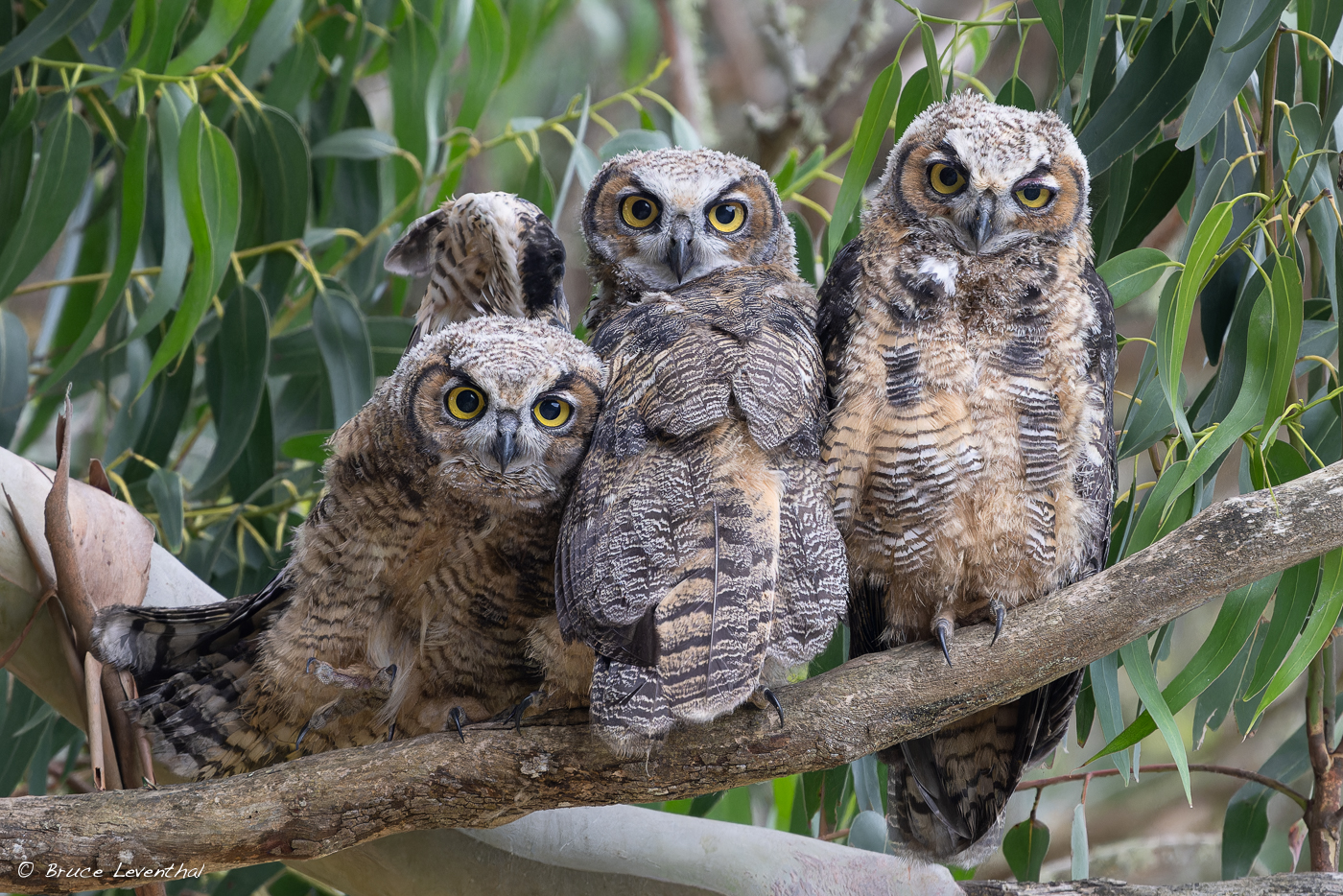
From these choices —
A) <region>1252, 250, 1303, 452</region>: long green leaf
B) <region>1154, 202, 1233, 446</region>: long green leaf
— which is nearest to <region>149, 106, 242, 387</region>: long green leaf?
<region>1154, 202, 1233, 446</region>: long green leaf

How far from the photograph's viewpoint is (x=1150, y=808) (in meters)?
6.22

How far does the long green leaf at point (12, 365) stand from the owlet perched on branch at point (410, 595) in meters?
1.04

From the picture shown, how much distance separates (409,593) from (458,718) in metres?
0.24

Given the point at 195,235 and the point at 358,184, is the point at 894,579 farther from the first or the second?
the point at 358,184

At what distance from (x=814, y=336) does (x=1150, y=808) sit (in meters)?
5.52

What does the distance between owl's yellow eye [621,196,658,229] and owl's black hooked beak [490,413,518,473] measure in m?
0.56

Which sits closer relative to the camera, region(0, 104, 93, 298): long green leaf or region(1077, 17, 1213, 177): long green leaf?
region(1077, 17, 1213, 177): long green leaf

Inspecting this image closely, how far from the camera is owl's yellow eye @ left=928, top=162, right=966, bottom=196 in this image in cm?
171

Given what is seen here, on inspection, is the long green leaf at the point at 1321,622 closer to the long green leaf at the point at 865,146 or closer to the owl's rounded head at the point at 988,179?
the owl's rounded head at the point at 988,179

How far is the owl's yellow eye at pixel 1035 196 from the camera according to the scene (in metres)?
1.69

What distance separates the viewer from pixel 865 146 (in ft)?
6.73

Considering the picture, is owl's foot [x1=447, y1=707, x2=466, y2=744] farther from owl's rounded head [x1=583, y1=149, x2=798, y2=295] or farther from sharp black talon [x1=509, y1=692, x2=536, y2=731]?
owl's rounded head [x1=583, y1=149, x2=798, y2=295]

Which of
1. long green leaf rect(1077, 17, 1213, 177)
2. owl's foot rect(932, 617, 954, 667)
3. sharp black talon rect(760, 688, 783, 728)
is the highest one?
long green leaf rect(1077, 17, 1213, 177)

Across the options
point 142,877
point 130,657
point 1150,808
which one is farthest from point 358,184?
point 1150,808
